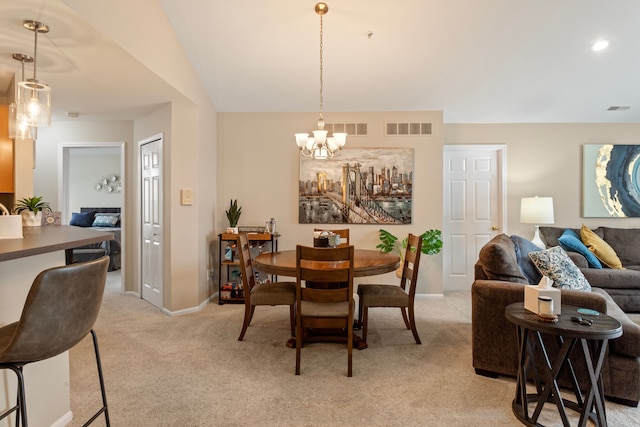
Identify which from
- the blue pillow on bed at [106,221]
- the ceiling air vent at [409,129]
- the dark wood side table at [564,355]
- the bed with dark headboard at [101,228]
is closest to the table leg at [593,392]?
the dark wood side table at [564,355]

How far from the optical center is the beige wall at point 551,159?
5.04 metres

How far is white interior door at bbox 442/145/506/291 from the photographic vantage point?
16.8 ft

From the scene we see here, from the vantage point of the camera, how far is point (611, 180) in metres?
4.98

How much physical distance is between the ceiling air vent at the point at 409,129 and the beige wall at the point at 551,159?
3.41 feet

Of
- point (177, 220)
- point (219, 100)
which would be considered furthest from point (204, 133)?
point (177, 220)

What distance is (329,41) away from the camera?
365cm

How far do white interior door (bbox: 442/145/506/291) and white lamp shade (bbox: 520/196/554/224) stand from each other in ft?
1.59

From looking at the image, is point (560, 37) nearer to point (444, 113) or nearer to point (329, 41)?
point (444, 113)

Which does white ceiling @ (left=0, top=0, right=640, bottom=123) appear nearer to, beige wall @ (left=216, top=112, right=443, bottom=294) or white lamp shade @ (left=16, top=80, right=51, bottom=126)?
beige wall @ (left=216, top=112, right=443, bottom=294)

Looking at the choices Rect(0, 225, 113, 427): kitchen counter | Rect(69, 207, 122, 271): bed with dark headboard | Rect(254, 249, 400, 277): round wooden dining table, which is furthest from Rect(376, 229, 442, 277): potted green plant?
Rect(69, 207, 122, 271): bed with dark headboard

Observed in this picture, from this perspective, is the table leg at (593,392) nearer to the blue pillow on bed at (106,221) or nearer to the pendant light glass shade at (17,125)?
the pendant light glass shade at (17,125)

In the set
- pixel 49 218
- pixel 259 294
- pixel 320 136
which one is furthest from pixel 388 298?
pixel 49 218

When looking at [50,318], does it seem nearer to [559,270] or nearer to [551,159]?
[559,270]

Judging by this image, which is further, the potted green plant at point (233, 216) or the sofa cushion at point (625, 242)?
the potted green plant at point (233, 216)
